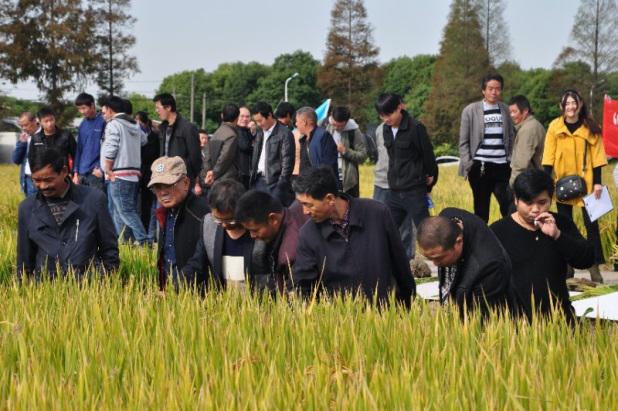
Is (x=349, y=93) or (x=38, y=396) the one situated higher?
(x=349, y=93)

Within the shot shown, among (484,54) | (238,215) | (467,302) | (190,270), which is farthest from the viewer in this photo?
(484,54)

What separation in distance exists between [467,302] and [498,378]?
4.66 feet

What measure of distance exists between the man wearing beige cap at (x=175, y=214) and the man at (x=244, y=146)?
494 centimetres

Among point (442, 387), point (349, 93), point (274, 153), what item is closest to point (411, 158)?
point (274, 153)

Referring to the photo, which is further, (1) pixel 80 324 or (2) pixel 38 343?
(1) pixel 80 324

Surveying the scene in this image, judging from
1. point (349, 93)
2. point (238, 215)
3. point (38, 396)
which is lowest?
point (38, 396)

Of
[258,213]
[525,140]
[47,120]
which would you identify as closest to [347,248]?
[258,213]

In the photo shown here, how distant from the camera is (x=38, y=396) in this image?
3.04 meters

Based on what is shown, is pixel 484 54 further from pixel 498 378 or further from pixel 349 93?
pixel 498 378

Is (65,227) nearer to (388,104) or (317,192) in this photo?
(317,192)

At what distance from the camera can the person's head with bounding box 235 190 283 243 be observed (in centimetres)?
508

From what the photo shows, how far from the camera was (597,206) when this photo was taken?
7680mm

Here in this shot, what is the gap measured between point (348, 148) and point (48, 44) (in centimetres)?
4280

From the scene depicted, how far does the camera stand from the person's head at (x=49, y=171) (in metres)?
5.66
